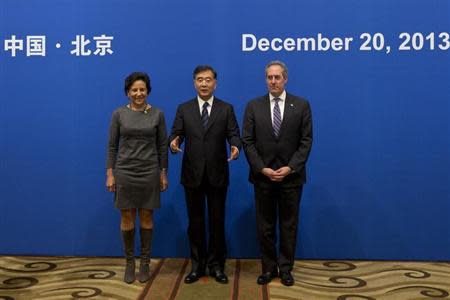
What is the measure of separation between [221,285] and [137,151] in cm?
112

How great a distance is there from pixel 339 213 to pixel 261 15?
177cm

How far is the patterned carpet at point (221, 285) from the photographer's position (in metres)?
3.15

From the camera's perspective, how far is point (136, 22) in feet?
12.6

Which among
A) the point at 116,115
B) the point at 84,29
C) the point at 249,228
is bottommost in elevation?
the point at 249,228

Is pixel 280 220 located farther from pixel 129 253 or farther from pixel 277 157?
pixel 129 253

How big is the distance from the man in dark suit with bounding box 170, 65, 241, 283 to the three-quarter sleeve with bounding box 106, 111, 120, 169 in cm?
39

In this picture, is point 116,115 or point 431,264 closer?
point 116,115

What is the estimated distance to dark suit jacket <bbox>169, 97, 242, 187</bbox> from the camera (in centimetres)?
326

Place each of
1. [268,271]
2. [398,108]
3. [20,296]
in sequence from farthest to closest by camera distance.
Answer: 1. [398,108]
2. [268,271]
3. [20,296]

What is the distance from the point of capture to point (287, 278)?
332 cm

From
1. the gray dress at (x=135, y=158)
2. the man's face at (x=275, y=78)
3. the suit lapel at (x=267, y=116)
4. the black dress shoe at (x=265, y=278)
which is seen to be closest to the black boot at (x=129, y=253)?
the gray dress at (x=135, y=158)

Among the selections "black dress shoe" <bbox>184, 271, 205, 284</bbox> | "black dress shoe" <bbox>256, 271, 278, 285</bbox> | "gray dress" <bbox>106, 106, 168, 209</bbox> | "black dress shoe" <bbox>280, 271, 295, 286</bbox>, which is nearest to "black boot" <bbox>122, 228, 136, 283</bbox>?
"gray dress" <bbox>106, 106, 168, 209</bbox>

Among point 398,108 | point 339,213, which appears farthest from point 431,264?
point 398,108

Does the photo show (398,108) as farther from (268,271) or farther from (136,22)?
(136,22)
